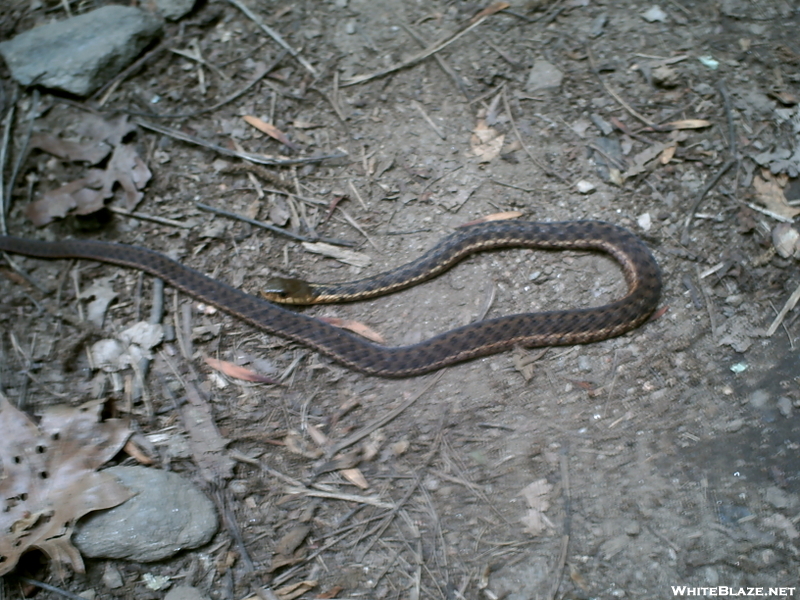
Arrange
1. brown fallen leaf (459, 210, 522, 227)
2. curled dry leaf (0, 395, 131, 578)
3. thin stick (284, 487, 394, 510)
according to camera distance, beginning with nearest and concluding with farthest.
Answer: curled dry leaf (0, 395, 131, 578)
thin stick (284, 487, 394, 510)
brown fallen leaf (459, 210, 522, 227)

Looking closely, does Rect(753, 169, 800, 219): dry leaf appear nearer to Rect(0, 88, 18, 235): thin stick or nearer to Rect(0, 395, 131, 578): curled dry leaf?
Rect(0, 395, 131, 578): curled dry leaf

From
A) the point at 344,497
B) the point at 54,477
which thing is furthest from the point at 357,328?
the point at 54,477

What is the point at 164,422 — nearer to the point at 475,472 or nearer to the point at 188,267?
the point at 188,267

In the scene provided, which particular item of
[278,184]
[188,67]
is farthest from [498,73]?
[188,67]

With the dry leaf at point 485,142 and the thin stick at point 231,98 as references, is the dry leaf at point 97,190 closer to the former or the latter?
the thin stick at point 231,98

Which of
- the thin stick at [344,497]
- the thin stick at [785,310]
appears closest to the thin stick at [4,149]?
the thin stick at [344,497]

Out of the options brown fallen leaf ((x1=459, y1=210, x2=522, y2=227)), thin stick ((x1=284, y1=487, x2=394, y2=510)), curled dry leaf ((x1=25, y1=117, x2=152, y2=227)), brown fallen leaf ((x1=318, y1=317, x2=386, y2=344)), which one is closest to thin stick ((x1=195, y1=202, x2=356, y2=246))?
brown fallen leaf ((x1=318, y1=317, x2=386, y2=344))

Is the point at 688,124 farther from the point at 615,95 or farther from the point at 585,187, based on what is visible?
the point at 585,187
